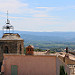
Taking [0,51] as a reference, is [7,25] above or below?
above

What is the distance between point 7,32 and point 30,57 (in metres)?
8.45

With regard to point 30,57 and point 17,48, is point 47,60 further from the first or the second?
point 17,48

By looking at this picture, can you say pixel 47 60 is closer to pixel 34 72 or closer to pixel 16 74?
pixel 34 72

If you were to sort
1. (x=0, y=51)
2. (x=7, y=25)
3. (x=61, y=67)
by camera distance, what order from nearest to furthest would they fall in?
(x=61, y=67) < (x=0, y=51) < (x=7, y=25)

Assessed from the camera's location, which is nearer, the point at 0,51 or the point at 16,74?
the point at 16,74

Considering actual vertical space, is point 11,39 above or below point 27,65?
above

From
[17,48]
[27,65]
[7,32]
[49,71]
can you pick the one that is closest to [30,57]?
[27,65]

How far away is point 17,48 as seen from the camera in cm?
2947

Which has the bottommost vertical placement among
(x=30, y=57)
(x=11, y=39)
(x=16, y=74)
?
(x=16, y=74)

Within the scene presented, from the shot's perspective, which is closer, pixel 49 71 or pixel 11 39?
pixel 49 71

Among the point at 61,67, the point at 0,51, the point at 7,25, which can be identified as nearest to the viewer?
the point at 61,67

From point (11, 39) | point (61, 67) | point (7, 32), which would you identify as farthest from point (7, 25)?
point (61, 67)

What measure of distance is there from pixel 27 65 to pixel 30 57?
35.5 inches

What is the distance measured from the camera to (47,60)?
83.8ft
